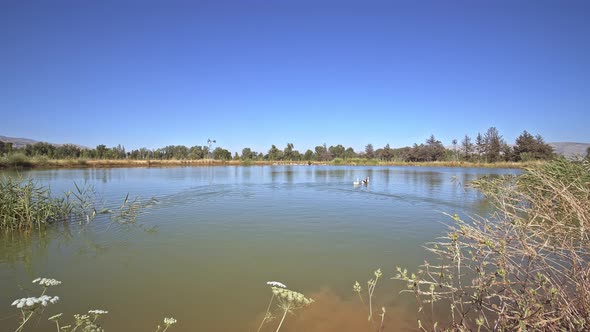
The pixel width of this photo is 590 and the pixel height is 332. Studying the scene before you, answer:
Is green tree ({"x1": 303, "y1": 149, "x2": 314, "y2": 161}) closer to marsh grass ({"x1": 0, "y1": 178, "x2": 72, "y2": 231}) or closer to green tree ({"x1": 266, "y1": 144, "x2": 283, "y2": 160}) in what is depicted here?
green tree ({"x1": 266, "y1": 144, "x2": 283, "y2": 160})

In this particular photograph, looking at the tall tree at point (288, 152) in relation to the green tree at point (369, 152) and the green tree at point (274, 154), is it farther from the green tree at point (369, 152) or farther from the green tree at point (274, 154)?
the green tree at point (369, 152)

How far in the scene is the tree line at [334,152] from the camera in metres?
64.1

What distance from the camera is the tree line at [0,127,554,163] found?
210ft

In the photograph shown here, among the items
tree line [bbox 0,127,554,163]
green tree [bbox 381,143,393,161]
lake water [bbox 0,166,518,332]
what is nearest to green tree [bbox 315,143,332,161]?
tree line [bbox 0,127,554,163]

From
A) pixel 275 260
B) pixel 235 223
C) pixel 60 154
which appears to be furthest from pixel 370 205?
pixel 60 154

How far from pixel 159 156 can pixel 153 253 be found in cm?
8064

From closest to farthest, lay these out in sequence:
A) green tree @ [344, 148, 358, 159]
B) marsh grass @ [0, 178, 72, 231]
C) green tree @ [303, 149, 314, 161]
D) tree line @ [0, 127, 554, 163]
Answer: marsh grass @ [0, 178, 72, 231] < tree line @ [0, 127, 554, 163] < green tree @ [303, 149, 314, 161] < green tree @ [344, 148, 358, 159]

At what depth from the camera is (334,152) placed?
373 feet

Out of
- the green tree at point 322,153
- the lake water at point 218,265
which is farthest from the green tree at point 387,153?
the lake water at point 218,265

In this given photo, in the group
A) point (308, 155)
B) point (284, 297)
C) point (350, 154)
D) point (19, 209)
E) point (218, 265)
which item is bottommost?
point (218, 265)

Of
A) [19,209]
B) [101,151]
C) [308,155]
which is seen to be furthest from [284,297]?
[308,155]

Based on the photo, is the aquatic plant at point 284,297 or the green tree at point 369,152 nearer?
the aquatic plant at point 284,297

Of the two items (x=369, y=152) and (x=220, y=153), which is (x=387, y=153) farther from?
(x=220, y=153)

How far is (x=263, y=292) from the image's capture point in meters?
5.41
